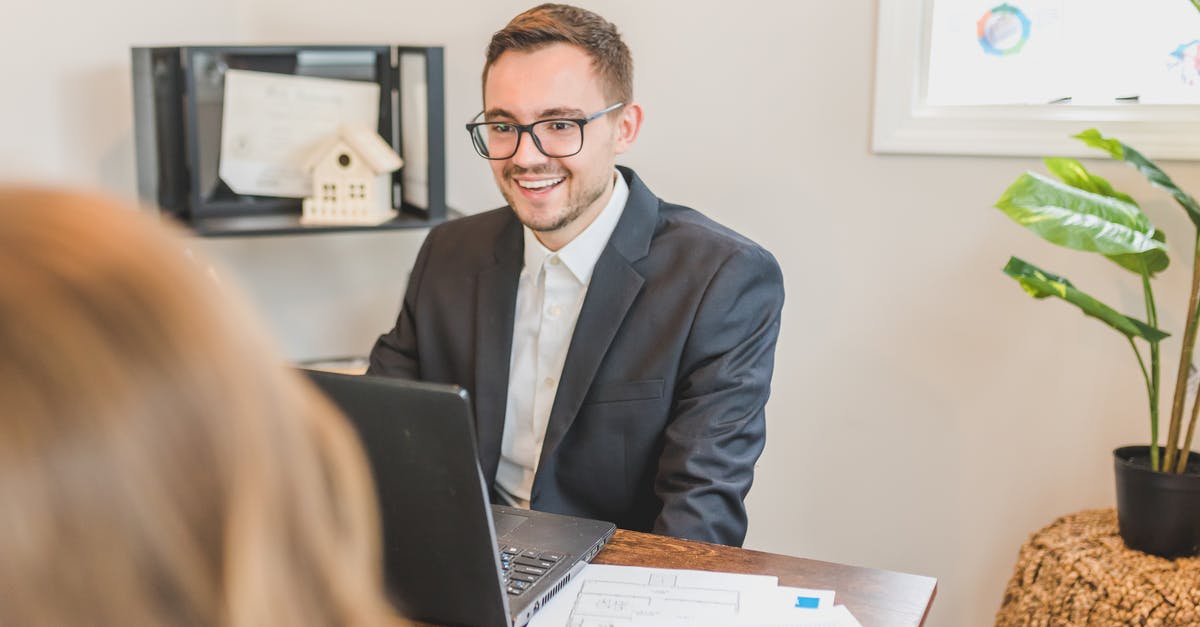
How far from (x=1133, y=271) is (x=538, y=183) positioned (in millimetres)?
1014

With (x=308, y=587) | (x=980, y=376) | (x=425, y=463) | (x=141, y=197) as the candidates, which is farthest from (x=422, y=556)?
(x=141, y=197)

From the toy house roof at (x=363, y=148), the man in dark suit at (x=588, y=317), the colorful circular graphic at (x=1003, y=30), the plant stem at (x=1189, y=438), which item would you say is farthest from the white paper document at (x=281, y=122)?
the plant stem at (x=1189, y=438)

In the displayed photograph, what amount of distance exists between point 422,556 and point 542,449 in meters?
0.66

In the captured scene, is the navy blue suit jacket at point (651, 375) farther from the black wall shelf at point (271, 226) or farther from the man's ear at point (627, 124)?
the black wall shelf at point (271, 226)

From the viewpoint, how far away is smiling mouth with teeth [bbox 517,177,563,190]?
195 cm

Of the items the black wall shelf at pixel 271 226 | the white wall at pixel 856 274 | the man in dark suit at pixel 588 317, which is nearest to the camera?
the man in dark suit at pixel 588 317

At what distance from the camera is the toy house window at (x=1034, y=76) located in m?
2.29

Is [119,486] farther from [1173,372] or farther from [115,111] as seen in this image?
[115,111]

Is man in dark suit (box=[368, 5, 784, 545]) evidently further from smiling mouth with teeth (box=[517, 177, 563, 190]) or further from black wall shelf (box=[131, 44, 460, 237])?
black wall shelf (box=[131, 44, 460, 237])

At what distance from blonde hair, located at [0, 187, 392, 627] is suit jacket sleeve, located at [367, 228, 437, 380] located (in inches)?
61.1

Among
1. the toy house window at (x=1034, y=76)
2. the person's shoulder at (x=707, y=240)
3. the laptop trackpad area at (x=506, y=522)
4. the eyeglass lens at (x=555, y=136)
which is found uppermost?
the toy house window at (x=1034, y=76)

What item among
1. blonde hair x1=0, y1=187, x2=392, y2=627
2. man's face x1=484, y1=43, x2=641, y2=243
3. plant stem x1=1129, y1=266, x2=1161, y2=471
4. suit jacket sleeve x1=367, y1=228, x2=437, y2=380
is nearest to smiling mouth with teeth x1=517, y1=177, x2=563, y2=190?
man's face x1=484, y1=43, x2=641, y2=243

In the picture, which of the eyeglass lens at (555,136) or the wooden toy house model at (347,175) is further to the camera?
the wooden toy house model at (347,175)

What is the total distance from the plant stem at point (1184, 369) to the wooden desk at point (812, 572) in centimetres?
90
